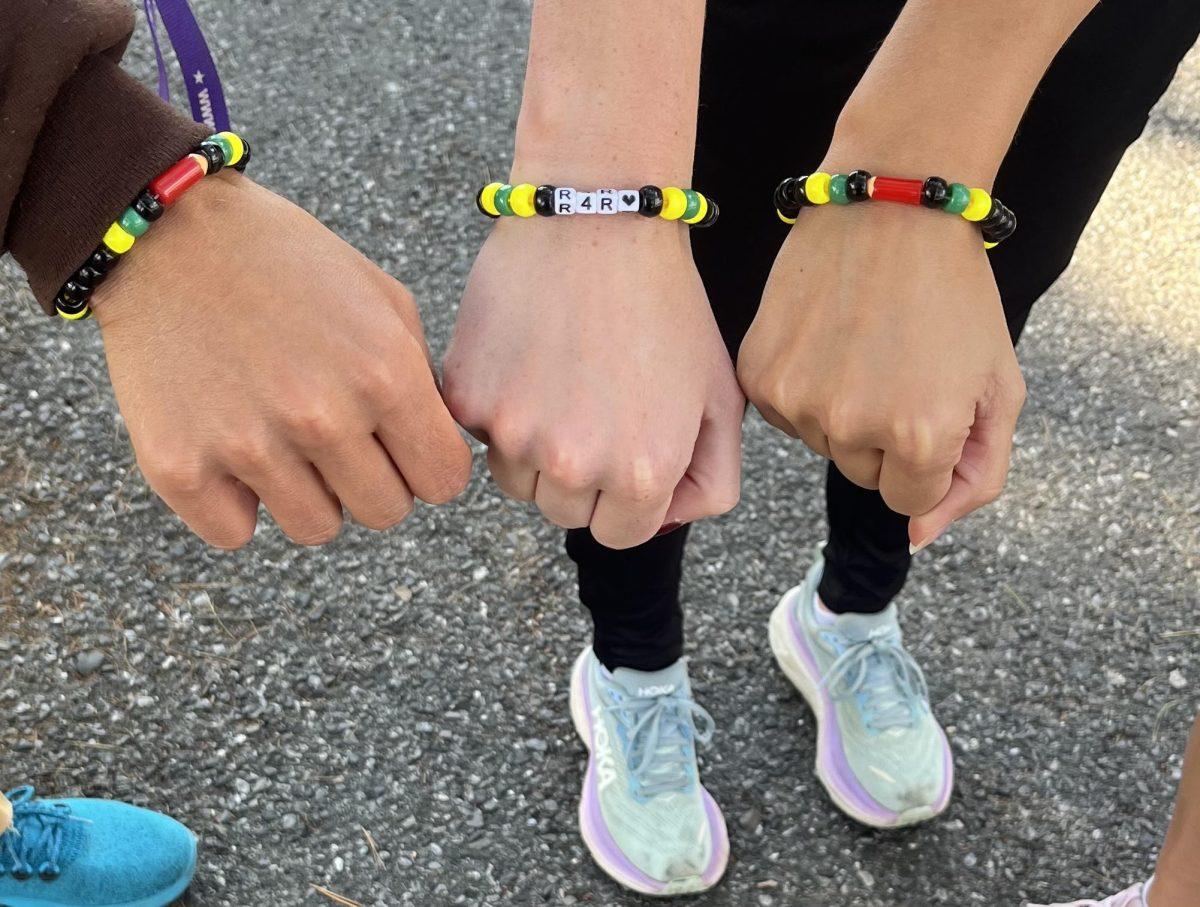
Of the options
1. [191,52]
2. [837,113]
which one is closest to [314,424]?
[191,52]

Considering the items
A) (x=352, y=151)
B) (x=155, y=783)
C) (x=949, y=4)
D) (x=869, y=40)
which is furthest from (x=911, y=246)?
(x=352, y=151)

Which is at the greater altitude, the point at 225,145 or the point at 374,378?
the point at 225,145

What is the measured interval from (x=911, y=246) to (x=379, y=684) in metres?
1.28

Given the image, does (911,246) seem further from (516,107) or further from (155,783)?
(516,107)

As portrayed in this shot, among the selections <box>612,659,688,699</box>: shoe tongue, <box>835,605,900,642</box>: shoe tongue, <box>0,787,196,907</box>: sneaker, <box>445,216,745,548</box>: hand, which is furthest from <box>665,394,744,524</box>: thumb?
<box>0,787,196,907</box>: sneaker

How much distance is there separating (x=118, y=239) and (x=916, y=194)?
1.96 ft

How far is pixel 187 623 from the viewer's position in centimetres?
187

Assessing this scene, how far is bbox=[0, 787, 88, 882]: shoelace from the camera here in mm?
1436

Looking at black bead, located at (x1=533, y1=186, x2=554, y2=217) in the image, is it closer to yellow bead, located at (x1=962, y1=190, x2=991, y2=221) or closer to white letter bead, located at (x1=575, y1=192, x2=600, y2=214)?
white letter bead, located at (x1=575, y1=192, x2=600, y2=214)

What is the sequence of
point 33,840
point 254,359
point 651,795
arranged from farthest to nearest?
point 651,795 → point 33,840 → point 254,359

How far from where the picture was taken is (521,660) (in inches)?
73.0

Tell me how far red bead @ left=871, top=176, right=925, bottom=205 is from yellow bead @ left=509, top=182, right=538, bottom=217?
272mm

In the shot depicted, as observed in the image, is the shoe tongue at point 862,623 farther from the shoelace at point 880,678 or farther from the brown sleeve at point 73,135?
A: the brown sleeve at point 73,135

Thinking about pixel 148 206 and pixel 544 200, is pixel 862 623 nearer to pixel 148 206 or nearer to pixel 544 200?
pixel 544 200
